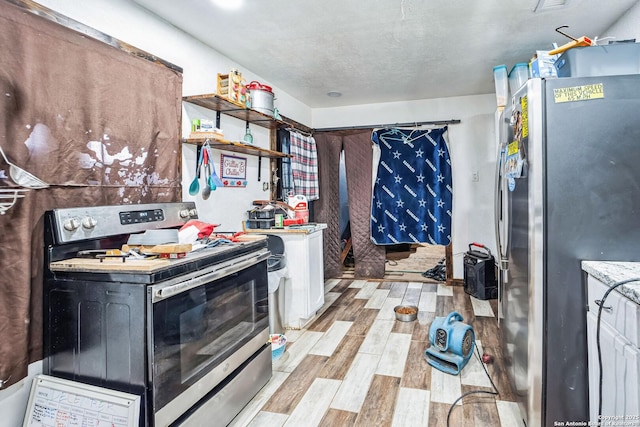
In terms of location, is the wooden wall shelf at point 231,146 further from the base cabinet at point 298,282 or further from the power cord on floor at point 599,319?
the power cord on floor at point 599,319

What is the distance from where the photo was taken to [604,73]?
1.57 meters

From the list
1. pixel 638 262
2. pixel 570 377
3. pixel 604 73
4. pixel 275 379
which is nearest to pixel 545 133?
pixel 604 73

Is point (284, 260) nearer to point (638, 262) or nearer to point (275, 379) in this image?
point (275, 379)

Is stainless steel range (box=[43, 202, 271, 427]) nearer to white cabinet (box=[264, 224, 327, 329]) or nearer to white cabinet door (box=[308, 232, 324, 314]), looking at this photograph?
white cabinet (box=[264, 224, 327, 329])

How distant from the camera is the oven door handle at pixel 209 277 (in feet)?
4.35

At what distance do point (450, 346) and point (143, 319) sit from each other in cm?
189

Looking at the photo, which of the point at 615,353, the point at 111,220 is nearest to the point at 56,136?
the point at 111,220

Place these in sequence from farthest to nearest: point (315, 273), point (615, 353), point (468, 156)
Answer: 1. point (468, 156)
2. point (315, 273)
3. point (615, 353)

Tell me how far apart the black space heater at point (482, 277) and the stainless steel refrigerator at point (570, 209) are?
2.35 m

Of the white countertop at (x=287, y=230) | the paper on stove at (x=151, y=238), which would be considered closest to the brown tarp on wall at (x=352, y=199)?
the white countertop at (x=287, y=230)

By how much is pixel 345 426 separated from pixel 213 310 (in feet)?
2.87

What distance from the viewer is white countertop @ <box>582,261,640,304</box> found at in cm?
112

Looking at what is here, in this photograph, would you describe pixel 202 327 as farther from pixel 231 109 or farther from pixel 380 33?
pixel 380 33

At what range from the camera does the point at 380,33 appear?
8.45 ft
